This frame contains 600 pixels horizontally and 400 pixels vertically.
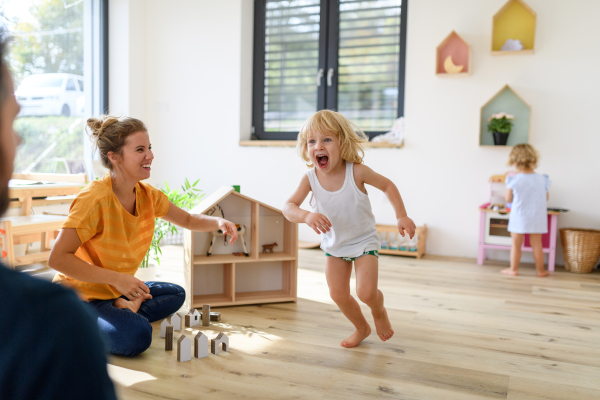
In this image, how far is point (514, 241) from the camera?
11.6 ft

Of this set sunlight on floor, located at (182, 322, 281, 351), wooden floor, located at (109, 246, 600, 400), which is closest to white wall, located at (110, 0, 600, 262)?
wooden floor, located at (109, 246, 600, 400)

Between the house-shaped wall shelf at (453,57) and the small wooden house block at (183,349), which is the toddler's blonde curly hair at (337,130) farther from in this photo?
the house-shaped wall shelf at (453,57)

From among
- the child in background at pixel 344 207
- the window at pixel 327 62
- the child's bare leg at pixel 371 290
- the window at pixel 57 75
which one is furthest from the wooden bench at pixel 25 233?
the window at pixel 327 62

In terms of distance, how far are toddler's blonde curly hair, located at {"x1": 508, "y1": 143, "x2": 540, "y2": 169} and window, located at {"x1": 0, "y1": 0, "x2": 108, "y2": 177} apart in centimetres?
342

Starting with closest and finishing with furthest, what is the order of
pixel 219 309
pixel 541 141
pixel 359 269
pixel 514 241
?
pixel 359 269, pixel 219 309, pixel 514 241, pixel 541 141

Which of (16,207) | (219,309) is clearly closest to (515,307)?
(219,309)

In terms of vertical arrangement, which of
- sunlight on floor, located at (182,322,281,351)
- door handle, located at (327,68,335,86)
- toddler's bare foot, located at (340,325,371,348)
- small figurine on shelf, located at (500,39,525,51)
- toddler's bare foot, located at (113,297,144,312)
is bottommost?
sunlight on floor, located at (182,322,281,351)

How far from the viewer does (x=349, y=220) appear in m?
2.02

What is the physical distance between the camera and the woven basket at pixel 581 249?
3494 millimetres

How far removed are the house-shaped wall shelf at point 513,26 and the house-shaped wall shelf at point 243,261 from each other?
2313mm

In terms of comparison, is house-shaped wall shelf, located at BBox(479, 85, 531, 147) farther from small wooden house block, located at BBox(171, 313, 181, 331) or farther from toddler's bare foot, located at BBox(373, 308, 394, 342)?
small wooden house block, located at BBox(171, 313, 181, 331)

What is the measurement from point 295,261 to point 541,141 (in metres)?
2.29

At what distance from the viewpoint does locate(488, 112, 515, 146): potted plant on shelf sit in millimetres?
3799

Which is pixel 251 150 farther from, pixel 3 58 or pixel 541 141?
pixel 3 58
